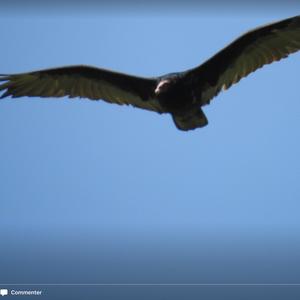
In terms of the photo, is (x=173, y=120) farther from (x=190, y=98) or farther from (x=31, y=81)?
(x=31, y=81)

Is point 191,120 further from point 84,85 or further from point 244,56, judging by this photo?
point 84,85

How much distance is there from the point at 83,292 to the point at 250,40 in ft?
16.1

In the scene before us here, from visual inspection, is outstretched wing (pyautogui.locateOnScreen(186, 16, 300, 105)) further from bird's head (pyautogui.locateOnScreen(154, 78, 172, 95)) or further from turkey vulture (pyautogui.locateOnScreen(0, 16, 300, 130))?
bird's head (pyautogui.locateOnScreen(154, 78, 172, 95))

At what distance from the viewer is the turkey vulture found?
1138 centimetres

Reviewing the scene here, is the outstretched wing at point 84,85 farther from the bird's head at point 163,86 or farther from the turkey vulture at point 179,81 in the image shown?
the bird's head at point 163,86

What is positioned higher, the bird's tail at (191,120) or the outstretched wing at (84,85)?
the outstretched wing at (84,85)

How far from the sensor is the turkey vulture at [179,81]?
37.3 feet

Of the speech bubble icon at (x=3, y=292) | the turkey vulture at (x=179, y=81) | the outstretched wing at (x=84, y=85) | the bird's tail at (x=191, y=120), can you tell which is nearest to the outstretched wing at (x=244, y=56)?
the turkey vulture at (x=179, y=81)

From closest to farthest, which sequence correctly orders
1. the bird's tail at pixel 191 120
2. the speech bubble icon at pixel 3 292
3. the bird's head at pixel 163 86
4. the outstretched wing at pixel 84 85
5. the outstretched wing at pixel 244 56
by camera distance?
the outstretched wing at pixel 244 56 → the bird's head at pixel 163 86 → the bird's tail at pixel 191 120 → the outstretched wing at pixel 84 85 → the speech bubble icon at pixel 3 292

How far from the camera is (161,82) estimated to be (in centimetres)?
1151

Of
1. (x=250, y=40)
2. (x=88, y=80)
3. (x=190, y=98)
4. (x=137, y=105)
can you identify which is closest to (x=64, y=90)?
(x=88, y=80)

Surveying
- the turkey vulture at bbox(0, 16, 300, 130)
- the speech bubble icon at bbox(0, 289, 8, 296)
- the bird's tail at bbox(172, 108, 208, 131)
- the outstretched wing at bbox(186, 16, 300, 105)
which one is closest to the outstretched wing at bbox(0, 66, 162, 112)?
the turkey vulture at bbox(0, 16, 300, 130)

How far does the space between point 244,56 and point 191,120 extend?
1.26 metres

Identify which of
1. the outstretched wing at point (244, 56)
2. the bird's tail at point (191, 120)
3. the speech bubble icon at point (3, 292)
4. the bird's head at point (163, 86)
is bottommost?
the speech bubble icon at point (3, 292)
